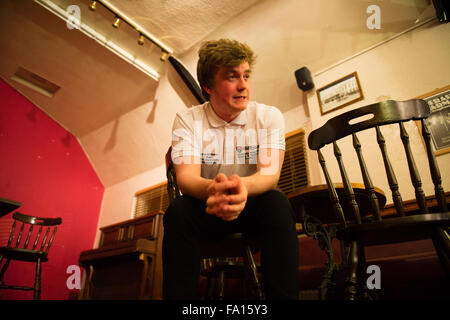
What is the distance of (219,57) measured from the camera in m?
1.25

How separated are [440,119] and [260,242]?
2307mm

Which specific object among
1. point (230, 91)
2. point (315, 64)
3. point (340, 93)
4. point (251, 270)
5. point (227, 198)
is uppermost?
point (315, 64)

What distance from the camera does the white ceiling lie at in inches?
115

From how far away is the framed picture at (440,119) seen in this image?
225 centimetres

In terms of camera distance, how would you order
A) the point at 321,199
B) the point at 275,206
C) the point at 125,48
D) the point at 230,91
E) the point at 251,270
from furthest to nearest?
1. the point at 125,48
2. the point at 321,199
3. the point at 251,270
4. the point at 230,91
5. the point at 275,206

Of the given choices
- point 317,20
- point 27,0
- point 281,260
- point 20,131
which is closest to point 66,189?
point 20,131

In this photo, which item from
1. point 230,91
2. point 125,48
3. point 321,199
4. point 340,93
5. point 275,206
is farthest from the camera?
point 125,48

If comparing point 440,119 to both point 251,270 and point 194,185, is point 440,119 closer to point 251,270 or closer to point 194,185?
point 251,270

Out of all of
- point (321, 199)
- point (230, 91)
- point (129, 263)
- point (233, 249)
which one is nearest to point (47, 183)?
point (129, 263)

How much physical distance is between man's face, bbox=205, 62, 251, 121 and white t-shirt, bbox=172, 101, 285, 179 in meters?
0.04

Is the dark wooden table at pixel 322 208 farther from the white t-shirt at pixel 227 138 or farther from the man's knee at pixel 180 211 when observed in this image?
the man's knee at pixel 180 211

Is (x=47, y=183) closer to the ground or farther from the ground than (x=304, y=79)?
closer to the ground

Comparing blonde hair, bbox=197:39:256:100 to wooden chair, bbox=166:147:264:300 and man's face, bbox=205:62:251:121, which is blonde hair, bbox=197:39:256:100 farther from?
wooden chair, bbox=166:147:264:300

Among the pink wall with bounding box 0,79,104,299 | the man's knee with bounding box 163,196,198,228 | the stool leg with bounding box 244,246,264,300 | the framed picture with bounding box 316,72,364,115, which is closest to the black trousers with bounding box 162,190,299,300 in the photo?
the man's knee with bounding box 163,196,198,228
